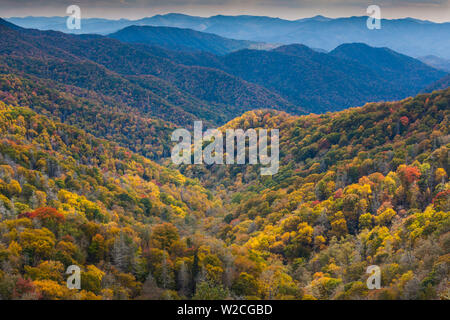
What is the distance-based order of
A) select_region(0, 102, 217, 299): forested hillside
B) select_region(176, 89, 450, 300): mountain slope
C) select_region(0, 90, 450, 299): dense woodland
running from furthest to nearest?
1. select_region(176, 89, 450, 300): mountain slope
2. select_region(0, 90, 450, 299): dense woodland
3. select_region(0, 102, 217, 299): forested hillside

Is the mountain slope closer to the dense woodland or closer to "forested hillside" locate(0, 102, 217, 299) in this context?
the dense woodland

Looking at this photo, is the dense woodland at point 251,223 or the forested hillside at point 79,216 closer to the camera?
the forested hillside at point 79,216

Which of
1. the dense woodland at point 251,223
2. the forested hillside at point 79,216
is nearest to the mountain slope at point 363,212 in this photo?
the dense woodland at point 251,223

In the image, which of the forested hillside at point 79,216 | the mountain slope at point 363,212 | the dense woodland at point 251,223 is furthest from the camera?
the mountain slope at point 363,212

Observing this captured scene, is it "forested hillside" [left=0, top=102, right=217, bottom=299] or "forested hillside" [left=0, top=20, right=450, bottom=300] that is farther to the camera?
"forested hillside" [left=0, top=20, right=450, bottom=300]

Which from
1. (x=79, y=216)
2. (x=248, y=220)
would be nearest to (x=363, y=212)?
(x=248, y=220)

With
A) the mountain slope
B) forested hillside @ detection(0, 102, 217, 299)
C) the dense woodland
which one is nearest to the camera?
forested hillside @ detection(0, 102, 217, 299)

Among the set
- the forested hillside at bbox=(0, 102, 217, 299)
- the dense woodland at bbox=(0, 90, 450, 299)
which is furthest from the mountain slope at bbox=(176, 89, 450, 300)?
the forested hillside at bbox=(0, 102, 217, 299)

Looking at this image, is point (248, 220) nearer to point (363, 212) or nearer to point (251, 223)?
point (251, 223)

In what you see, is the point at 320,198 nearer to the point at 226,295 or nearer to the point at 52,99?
the point at 226,295

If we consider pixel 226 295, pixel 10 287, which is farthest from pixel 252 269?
pixel 10 287

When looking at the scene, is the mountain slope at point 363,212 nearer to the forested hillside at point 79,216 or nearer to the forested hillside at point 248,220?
the forested hillside at point 248,220

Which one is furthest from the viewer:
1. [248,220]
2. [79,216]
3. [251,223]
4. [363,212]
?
[248,220]
